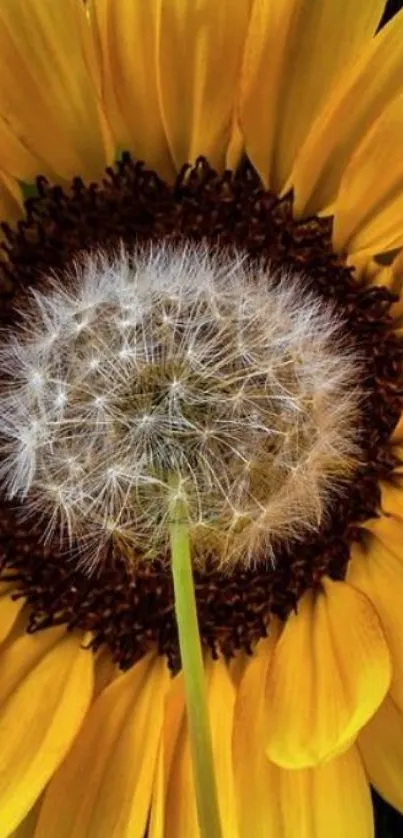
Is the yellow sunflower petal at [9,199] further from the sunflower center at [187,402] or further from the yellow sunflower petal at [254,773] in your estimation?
the yellow sunflower petal at [254,773]

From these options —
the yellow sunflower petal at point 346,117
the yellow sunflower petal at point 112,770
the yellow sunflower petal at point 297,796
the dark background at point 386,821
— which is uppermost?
the yellow sunflower petal at point 346,117

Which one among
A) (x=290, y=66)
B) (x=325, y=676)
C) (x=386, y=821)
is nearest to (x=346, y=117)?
(x=290, y=66)

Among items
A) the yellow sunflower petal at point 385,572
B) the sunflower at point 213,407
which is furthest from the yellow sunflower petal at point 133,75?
the yellow sunflower petal at point 385,572

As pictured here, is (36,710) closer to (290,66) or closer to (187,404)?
(187,404)

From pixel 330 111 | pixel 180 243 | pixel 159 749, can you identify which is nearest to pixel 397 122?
pixel 330 111

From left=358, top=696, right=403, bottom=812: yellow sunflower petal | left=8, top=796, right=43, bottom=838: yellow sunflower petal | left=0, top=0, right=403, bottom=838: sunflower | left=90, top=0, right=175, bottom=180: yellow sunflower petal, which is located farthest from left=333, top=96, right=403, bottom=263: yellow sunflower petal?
left=8, top=796, right=43, bottom=838: yellow sunflower petal

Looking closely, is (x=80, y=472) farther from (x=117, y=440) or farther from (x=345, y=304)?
(x=345, y=304)
